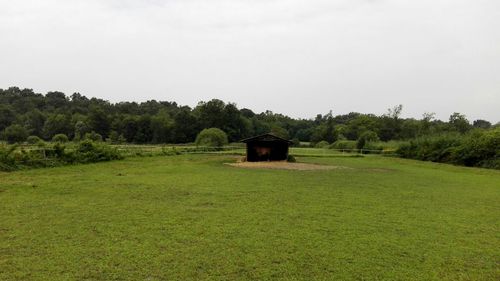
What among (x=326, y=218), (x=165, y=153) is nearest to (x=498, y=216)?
(x=326, y=218)

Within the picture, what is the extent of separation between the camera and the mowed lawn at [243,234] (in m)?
6.27

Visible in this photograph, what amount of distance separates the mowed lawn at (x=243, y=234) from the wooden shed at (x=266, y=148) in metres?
19.4

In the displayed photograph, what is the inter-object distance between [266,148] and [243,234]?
27.0 m

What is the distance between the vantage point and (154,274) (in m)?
5.98

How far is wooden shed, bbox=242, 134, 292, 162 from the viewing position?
34844 millimetres

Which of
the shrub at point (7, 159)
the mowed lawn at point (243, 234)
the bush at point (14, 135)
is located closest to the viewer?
the mowed lawn at point (243, 234)

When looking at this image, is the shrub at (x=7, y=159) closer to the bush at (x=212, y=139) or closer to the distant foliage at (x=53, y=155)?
the distant foliage at (x=53, y=155)

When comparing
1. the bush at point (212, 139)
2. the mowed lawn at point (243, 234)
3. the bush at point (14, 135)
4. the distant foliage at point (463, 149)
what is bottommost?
the mowed lawn at point (243, 234)

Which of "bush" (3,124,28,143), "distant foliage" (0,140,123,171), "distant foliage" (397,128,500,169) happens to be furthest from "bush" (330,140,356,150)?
"bush" (3,124,28,143)

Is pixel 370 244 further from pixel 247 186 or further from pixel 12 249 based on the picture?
pixel 247 186

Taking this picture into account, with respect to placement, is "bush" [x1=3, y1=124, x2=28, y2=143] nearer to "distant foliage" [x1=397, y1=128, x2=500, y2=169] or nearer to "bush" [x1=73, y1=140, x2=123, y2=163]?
"bush" [x1=73, y1=140, x2=123, y2=163]

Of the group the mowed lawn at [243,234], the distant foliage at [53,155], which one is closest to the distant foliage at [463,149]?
the mowed lawn at [243,234]

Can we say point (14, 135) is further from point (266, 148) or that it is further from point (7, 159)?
point (266, 148)

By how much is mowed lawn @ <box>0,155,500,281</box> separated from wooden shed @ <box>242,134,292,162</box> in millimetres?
19435
